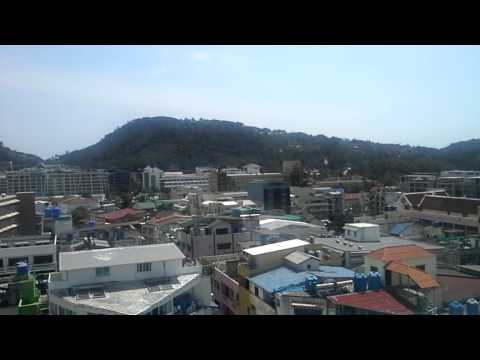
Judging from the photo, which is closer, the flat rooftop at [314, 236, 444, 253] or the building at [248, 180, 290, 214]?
the flat rooftop at [314, 236, 444, 253]

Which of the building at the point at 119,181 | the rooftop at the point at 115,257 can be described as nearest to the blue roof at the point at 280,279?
the rooftop at the point at 115,257

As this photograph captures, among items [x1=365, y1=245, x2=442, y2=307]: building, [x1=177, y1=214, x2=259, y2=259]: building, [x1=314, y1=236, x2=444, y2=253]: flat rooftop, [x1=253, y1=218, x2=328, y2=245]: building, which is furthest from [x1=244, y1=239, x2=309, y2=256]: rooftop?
[x1=177, y1=214, x2=259, y2=259]: building

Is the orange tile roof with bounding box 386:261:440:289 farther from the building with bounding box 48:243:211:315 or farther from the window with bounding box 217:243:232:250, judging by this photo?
the window with bounding box 217:243:232:250

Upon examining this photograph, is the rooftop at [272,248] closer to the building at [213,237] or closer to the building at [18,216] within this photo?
the building at [213,237]

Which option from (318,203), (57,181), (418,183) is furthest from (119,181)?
(418,183)
